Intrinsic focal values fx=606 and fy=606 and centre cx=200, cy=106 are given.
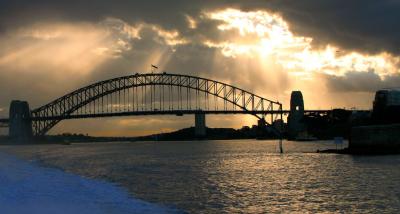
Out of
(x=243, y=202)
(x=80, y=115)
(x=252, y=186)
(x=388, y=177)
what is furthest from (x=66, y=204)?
(x=80, y=115)

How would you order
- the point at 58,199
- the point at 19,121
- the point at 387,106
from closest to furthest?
the point at 58,199
the point at 387,106
the point at 19,121

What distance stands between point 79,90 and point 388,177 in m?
123

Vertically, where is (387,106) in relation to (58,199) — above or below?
above

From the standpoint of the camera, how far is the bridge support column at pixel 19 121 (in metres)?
158

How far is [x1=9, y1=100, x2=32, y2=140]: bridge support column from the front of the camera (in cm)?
15850

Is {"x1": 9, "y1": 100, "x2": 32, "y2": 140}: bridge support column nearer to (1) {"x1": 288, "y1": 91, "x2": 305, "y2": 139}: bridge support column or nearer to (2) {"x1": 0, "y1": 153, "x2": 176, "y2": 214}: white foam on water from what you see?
(1) {"x1": 288, "y1": 91, "x2": 305, "y2": 139}: bridge support column

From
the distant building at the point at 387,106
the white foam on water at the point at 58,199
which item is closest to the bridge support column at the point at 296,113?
the distant building at the point at 387,106

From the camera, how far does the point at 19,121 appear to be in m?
160

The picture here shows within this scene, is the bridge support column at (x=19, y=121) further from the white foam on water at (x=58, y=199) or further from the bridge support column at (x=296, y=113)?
the white foam on water at (x=58, y=199)

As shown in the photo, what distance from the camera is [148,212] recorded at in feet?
62.2

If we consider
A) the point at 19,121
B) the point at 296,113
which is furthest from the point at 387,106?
the point at 19,121

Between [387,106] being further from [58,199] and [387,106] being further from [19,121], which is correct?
[19,121]

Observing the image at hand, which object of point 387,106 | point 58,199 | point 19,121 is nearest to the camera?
point 58,199

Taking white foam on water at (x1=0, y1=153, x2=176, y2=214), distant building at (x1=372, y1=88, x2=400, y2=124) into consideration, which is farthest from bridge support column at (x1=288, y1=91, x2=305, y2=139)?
white foam on water at (x1=0, y1=153, x2=176, y2=214)
